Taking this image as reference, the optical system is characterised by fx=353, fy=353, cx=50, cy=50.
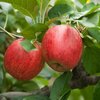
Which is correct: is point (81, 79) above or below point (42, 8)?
below

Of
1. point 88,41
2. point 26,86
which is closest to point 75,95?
point 26,86

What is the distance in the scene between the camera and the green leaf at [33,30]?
40.9 inches

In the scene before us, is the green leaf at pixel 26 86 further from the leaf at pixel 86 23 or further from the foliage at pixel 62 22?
the leaf at pixel 86 23

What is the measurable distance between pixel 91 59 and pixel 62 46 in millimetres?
250

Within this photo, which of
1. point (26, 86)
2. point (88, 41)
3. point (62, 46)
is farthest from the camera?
point (26, 86)

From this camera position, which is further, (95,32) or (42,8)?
(42,8)

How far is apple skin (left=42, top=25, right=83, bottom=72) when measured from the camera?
98 centimetres

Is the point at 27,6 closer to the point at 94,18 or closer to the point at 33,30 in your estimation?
the point at 33,30

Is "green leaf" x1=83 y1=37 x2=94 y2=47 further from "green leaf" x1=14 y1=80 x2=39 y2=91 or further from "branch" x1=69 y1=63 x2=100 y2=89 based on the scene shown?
"green leaf" x1=14 y1=80 x2=39 y2=91

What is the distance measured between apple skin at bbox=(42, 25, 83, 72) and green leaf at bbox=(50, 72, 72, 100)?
0.53ft

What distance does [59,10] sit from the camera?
3.78 feet

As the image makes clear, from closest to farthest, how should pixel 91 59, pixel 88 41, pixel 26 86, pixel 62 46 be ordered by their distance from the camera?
pixel 62 46 < pixel 88 41 < pixel 91 59 < pixel 26 86

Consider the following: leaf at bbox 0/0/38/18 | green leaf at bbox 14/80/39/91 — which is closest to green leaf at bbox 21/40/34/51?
leaf at bbox 0/0/38/18

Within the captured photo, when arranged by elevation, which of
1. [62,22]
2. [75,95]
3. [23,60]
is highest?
[62,22]
